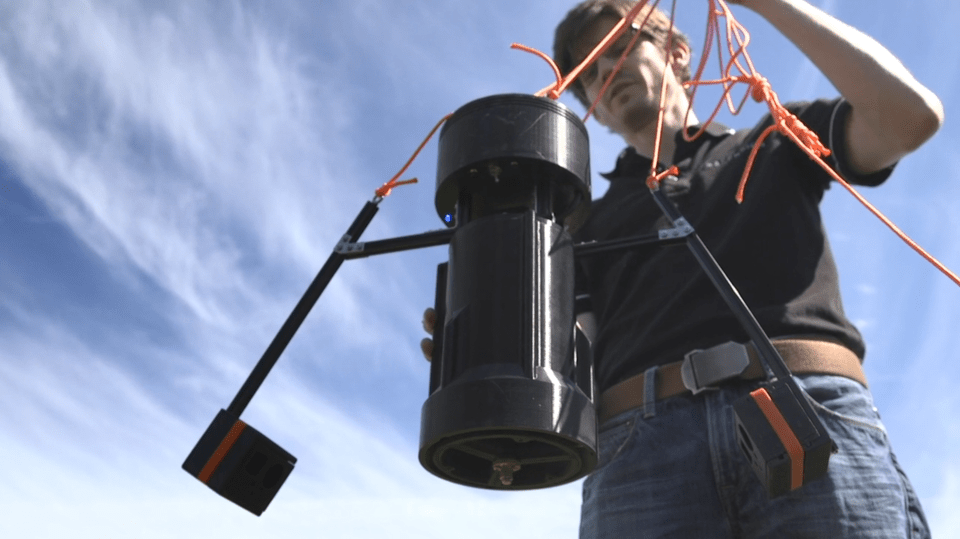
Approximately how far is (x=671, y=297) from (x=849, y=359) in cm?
33

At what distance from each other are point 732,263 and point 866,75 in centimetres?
39

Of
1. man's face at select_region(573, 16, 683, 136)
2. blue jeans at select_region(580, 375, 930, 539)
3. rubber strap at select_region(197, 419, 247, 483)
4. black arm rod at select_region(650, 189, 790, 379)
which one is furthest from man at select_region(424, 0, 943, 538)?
rubber strap at select_region(197, 419, 247, 483)

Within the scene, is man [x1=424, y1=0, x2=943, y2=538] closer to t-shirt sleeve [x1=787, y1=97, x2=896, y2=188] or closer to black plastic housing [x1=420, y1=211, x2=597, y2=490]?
t-shirt sleeve [x1=787, y1=97, x2=896, y2=188]

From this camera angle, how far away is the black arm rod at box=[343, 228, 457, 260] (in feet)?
3.34

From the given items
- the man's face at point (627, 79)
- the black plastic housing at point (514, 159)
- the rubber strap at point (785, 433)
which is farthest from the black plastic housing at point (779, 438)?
the man's face at point (627, 79)

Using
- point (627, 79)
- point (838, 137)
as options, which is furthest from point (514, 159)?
point (627, 79)

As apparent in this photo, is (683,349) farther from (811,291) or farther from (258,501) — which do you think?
(258,501)

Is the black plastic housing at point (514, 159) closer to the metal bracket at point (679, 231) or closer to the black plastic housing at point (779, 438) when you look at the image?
the metal bracket at point (679, 231)

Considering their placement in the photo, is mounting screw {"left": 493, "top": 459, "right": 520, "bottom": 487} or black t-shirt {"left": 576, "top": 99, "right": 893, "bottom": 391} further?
black t-shirt {"left": 576, "top": 99, "right": 893, "bottom": 391}

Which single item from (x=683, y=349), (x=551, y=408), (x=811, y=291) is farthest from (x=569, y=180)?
(x=811, y=291)

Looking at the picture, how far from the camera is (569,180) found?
1010 millimetres

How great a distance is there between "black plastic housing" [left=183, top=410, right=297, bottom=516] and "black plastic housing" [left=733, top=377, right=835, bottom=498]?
557mm

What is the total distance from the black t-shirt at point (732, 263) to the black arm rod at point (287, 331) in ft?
1.77

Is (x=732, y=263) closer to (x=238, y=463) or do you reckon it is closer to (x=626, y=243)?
(x=626, y=243)
